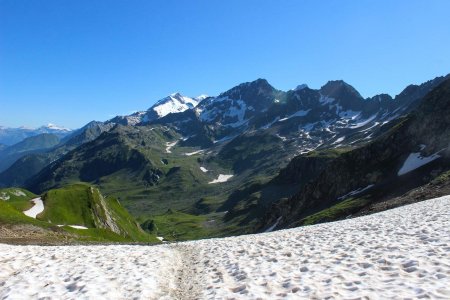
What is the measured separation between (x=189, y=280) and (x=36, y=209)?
84.4 m

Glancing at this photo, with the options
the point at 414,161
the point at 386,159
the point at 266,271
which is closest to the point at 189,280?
the point at 266,271

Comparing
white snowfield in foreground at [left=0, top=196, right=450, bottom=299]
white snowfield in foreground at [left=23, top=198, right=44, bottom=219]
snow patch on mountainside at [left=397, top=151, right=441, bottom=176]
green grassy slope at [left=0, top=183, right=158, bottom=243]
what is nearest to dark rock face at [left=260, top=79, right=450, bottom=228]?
snow patch on mountainside at [left=397, top=151, right=441, bottom=176]

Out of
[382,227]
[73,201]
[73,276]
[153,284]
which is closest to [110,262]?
[73,276]

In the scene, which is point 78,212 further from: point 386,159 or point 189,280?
point 189,280

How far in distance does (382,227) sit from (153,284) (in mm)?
18315

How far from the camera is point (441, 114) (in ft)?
336

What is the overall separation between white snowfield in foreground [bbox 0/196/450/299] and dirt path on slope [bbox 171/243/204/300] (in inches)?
2.4

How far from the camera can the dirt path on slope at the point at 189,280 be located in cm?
1797

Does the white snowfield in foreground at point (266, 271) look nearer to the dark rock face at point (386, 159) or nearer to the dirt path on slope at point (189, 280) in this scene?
the dirt path on slope at point (189, 280)

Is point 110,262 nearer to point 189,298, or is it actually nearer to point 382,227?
point 189,298

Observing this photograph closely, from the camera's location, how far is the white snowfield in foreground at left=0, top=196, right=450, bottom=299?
14.7m

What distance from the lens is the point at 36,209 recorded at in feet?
307

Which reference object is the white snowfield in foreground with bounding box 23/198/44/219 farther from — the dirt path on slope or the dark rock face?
the dirt path on slope

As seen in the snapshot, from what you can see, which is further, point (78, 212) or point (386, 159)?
point (386, 159)
